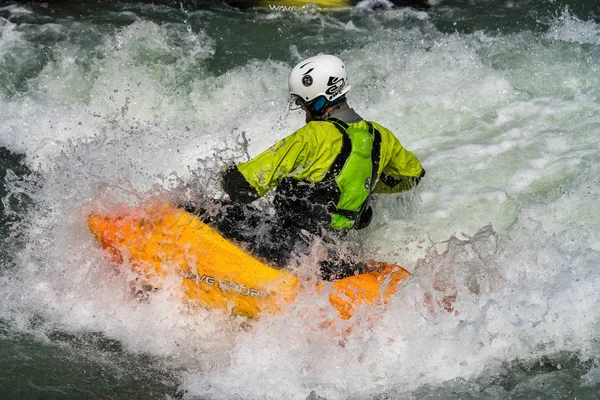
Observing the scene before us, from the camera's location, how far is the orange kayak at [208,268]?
445 centimetres

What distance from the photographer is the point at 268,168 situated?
13.8 feet

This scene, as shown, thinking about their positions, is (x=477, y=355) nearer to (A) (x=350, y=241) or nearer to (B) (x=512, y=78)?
(A) (x=350, y=241)

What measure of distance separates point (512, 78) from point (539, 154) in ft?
3.96

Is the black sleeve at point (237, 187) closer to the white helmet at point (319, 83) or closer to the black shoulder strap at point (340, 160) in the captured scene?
the black shoulder strap at point (340, 160)

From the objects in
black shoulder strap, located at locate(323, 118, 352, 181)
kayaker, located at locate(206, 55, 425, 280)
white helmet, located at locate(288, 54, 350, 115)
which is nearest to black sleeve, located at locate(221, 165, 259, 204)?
kayaker, located at locate(206, 55, 425, 280)

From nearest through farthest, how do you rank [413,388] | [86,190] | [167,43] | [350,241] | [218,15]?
[413,388], [350,241], [86,190], [167,43], [218,15]

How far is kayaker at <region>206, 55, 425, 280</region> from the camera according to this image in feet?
13.9

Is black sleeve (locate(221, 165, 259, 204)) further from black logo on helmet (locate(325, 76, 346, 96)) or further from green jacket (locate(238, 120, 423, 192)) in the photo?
black logo on helmet (locate(325, 76, 346, 96))

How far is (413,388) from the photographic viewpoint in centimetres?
421

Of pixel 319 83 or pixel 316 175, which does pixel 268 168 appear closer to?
pixel 316 175

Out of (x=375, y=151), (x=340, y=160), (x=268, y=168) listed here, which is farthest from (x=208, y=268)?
(x=375, y=151)

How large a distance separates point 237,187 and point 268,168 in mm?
202

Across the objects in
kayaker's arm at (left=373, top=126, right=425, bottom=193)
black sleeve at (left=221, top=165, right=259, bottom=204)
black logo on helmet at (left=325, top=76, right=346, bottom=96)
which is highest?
black logo on helmet at (left=325, top=76, right=346, bottom=96)

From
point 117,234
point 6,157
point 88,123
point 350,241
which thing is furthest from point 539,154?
point 6,157
